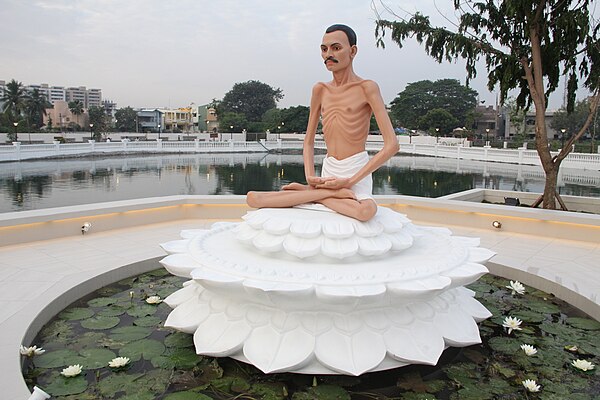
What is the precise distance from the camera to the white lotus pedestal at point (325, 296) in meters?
2.77

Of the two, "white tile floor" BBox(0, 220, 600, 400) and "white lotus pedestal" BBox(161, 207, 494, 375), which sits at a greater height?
"white lotus pedestal" BBox(161, 207, 494, 375)

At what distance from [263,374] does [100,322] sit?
1558 millimetres

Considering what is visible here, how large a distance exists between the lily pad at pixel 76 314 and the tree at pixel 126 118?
198ft

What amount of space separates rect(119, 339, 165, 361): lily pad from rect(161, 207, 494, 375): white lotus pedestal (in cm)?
20

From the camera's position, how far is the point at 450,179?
18203 mm

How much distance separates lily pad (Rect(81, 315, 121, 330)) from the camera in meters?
3.61

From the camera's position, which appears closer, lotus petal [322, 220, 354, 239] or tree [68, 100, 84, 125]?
lotus petal [322, 220, 354, 239]

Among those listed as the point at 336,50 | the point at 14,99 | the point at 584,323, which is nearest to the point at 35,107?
the point at 14,99

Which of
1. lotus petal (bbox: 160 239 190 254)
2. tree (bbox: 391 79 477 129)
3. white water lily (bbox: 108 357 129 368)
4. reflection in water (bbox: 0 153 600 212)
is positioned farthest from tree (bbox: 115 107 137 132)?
white water lily (bbox: 108 357 129 368)

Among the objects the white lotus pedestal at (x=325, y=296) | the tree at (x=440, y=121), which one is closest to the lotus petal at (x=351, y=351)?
the white lotus pedestal at (x=325, y=296)

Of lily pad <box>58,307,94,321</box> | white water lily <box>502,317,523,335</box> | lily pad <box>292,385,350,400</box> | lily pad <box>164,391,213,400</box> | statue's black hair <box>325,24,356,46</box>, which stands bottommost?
lily pad <box>292,385,350,400</box>

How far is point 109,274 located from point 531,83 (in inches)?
310

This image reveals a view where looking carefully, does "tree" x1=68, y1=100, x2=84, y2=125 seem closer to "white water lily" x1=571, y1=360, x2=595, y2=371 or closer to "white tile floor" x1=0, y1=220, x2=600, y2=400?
"white tile floor" x1=0, y1=220, x2=600, y2=400

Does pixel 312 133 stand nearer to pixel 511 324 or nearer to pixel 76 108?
pixel 511 324
